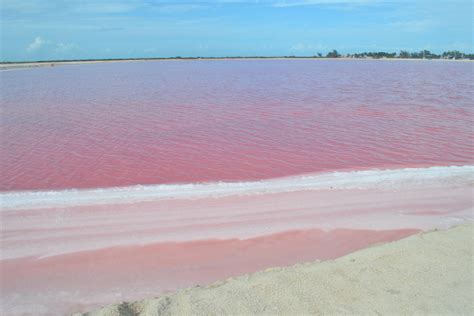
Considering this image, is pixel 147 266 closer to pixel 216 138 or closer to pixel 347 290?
pixel 347 290

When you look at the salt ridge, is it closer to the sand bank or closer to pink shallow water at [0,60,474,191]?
the sand bank

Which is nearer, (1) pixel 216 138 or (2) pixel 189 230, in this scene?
(2) pixel 189 230

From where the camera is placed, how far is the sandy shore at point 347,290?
3375 millimetres

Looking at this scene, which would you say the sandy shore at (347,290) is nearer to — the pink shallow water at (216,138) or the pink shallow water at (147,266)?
the pink shallow water at (147,266)

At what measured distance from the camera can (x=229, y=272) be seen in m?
4.32

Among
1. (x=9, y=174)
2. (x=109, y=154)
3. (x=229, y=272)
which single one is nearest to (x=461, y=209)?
(x=229, y=272)

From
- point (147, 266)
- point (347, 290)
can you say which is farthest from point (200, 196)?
point (347, 290)

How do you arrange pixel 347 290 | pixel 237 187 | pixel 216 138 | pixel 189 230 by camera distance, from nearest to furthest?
pixel 347 290, pixel 189 230, pixel 237 187, pixel 216 138

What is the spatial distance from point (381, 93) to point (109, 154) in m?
18.2

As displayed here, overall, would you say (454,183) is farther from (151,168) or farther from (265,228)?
(151,168)

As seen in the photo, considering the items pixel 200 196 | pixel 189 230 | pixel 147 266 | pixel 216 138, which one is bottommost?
pixel 147 266

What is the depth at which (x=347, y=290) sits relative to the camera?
3586mm

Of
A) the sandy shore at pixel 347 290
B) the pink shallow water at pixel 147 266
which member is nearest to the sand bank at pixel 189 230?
the pink shallow water at pixel 147 266

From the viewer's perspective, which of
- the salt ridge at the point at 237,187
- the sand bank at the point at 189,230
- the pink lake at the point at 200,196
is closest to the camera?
the sand bank at the point at 189,230
